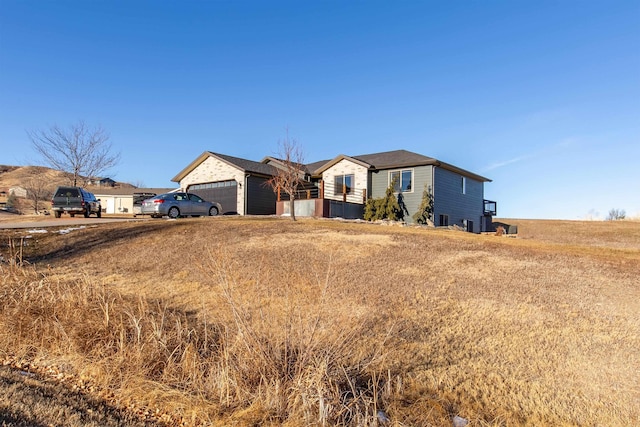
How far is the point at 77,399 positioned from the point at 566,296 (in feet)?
25.5

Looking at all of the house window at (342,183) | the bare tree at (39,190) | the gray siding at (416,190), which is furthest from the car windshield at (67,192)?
the bare tree at (39,190)

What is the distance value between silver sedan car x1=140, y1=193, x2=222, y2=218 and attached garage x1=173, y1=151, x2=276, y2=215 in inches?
128

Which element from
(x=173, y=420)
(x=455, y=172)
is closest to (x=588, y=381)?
(x=173, y=420)

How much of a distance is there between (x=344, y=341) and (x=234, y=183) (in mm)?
21614

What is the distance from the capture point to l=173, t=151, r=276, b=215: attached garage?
2414 cm

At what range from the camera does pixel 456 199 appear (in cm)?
2422

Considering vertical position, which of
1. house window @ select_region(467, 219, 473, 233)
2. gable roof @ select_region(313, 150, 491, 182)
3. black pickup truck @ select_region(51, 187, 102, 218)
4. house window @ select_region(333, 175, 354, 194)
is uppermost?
gable roof @ select_region(313, 150, 491, 182)

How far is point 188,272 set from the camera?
8.95m

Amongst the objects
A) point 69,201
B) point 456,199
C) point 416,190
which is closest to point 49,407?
point 69,201

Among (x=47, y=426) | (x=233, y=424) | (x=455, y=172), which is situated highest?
(x=455, y=172)

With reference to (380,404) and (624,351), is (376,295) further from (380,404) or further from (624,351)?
(624,351)

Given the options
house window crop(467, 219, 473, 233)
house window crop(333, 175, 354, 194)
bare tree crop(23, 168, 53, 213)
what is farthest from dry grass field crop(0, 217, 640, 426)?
bare tree crop(23, 168, 53, 213)

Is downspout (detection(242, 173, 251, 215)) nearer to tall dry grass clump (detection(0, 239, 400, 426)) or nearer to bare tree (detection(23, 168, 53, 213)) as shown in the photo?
tall dry grass clump (detection(0, 239, 400, 426))

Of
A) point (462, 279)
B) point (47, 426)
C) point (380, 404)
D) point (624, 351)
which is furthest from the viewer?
point (462, 279)
